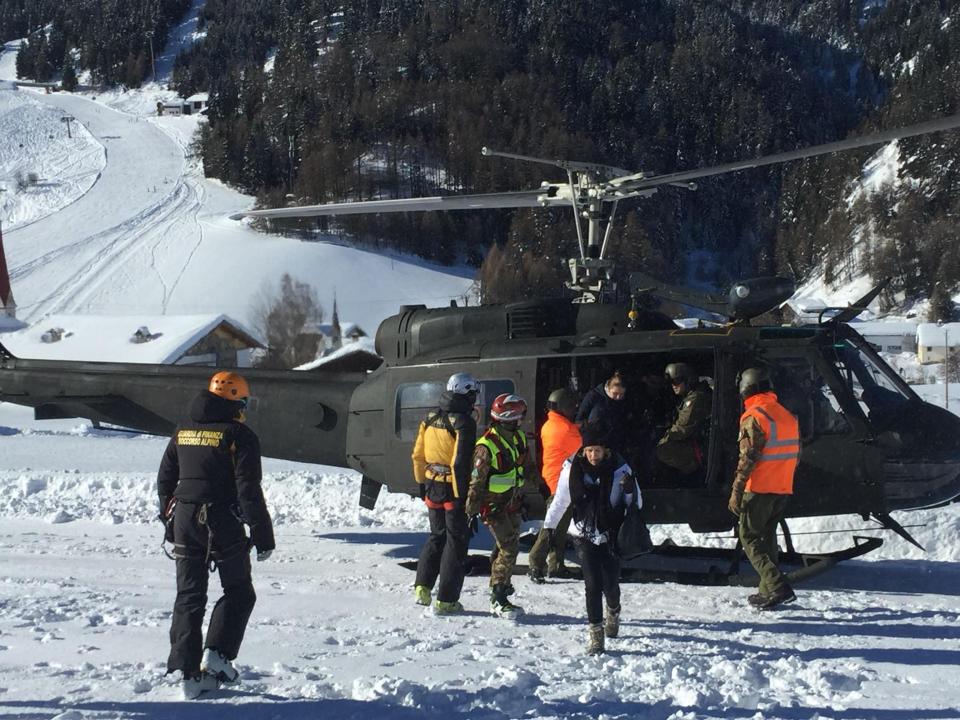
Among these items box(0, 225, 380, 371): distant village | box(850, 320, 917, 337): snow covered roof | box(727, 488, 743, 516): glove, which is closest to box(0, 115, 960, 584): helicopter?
box(727, 488, 743, 516): glove

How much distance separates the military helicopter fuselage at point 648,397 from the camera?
7461mm

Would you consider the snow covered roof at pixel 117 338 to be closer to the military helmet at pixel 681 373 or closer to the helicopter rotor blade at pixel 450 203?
the helicopter rotor blade at pixel 450 203

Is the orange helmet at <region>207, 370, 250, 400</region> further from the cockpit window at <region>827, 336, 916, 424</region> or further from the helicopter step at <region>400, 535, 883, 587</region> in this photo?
the cockpit window at <region>827, 336, 916, 424</region>

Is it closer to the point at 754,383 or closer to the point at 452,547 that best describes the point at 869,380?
the point at 754,383

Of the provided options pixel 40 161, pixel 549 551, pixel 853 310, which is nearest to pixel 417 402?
pixel 549 551

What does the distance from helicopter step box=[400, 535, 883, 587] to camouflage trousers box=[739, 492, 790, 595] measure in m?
0.68

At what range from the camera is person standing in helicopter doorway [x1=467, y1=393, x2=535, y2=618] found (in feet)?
21.9

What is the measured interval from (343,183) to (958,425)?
90.1m

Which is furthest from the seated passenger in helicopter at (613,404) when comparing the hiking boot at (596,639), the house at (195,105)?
the house at (195,105)

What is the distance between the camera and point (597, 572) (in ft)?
19.0

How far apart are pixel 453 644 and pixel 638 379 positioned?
3.08 metres

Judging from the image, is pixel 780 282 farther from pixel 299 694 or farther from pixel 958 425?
pixel 299 694

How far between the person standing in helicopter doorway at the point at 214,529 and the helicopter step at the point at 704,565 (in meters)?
3.65

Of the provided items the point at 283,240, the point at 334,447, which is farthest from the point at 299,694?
the point at 283,240
